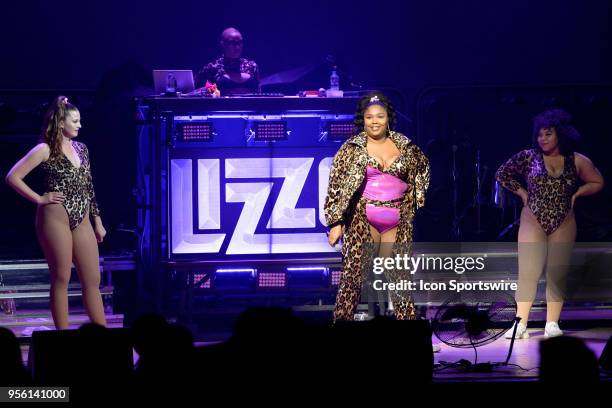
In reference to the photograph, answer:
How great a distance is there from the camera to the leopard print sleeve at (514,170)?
26.9 ft

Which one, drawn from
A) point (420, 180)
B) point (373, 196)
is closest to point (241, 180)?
point (373, 196)

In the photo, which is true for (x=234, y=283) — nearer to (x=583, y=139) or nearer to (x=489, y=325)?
(x=489, y=325)

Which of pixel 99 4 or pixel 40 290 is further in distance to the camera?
pixel 99 4

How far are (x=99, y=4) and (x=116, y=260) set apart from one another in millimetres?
3154

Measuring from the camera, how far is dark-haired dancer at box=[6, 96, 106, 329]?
24.3 feet

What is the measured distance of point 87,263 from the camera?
7.56 m

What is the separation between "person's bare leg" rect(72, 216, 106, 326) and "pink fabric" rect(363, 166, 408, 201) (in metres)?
2.27

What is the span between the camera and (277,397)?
3.98 metres

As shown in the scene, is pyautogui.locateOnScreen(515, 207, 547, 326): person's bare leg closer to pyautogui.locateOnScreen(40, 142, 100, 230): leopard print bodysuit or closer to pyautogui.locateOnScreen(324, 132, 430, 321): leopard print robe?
pyautogui.locateOnScreen(324, 132, 430, 321): leopard print robe

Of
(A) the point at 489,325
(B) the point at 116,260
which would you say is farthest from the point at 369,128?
(B) the point at 116,260

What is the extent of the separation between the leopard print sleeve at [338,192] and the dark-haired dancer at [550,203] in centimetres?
189

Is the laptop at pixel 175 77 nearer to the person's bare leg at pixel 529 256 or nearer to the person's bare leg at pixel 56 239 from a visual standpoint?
the person's bare leg at pixel 56 239

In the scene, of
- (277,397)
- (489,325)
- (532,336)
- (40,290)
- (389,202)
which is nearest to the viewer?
(277,397)

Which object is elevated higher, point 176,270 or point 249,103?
point 249,103
